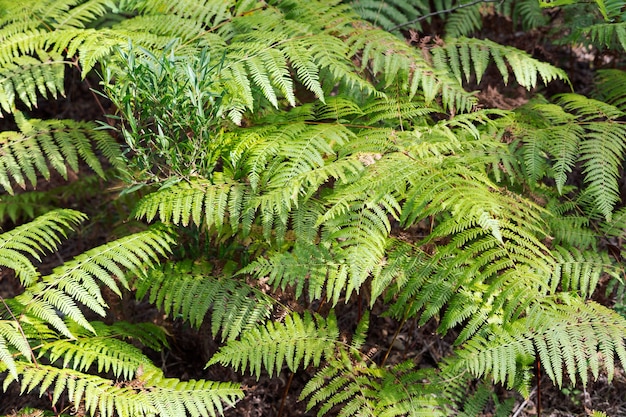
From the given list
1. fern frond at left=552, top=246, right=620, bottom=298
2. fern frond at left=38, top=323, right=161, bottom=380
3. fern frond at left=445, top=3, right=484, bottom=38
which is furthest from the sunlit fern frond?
fern frond at left=445, top=3, right=484, bottom=38

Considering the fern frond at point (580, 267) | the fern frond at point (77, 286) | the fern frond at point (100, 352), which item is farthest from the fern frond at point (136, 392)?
the fern frond at point (580, 267)

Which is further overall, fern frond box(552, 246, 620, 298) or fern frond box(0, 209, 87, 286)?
fern frond box(552, 246, 620, 298)

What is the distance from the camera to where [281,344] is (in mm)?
2248

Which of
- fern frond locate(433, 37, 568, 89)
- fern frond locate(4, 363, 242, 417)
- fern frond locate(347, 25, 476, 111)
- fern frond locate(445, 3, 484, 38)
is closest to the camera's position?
fern frond locate(4, 363, 242, 417)

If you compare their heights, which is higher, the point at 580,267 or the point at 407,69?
the point at 407,69

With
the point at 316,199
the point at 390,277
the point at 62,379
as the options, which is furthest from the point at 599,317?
the point at 62,379

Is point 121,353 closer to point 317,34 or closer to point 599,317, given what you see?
point 317,34

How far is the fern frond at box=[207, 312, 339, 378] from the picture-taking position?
217 cm

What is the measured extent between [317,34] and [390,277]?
1.18m

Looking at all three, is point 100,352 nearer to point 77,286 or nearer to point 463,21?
point 77,286

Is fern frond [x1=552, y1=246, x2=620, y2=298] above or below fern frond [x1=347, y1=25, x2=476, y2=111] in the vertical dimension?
below

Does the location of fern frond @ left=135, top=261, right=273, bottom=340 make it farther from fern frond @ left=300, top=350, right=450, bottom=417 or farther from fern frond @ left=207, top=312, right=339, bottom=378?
fern frond @ left=300, top=350, right=450, bottom=417

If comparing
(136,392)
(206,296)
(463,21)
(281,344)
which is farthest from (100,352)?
(463,21)

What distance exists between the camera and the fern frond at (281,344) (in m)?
2.17
